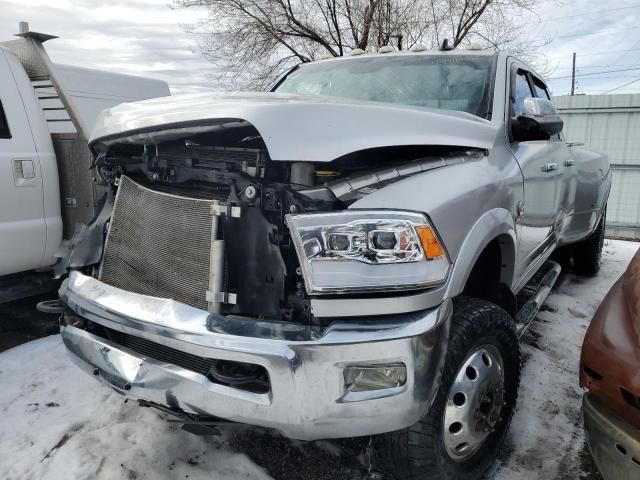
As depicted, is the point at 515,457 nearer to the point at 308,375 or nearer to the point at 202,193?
the point at 308,375

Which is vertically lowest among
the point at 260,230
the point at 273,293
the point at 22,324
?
the point at 22,324

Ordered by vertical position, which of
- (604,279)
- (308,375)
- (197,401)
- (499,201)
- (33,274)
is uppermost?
(499,201)

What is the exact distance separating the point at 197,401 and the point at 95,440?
111cm

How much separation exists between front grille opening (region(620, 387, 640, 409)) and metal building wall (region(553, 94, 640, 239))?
16696 millimetres

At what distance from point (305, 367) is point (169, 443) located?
1289 millimetres

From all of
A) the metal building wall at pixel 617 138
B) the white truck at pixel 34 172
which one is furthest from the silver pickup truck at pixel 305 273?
the metal building wall at pixel 617 138

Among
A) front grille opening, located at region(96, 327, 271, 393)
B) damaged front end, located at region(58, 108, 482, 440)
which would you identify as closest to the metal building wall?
damaged front end, located at region(58, 108, 482, 440)

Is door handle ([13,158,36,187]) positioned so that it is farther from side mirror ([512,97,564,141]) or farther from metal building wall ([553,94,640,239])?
metal building wall ([553,94,640,239])

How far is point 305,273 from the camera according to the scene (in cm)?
170

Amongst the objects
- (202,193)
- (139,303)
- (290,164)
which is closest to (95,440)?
(139,303)

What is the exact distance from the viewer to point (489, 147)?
2.45 m

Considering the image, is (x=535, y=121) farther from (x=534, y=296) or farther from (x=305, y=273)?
(x=305, y=273)

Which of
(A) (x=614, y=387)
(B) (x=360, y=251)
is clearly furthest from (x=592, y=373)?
(B) (x=360, y=251)

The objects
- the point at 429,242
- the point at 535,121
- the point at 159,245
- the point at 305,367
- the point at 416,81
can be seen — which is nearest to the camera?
the point at 305,367
